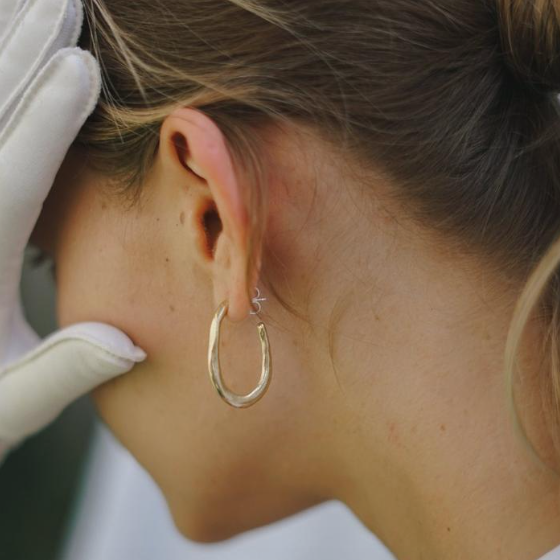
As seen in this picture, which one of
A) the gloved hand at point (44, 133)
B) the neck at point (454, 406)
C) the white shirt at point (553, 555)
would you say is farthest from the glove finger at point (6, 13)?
the white shirt at point (553, 555)

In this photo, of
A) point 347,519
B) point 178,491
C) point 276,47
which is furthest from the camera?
point 347,519

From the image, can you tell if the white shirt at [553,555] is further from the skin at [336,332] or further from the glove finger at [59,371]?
the glove finger at [59,371]

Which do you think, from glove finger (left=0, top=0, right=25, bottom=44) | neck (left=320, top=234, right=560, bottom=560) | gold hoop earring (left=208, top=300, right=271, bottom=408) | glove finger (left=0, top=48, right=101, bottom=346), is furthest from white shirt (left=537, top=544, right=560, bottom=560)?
glove finger (left=0, top=0, right=25, bottom=44)

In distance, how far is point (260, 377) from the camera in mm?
778

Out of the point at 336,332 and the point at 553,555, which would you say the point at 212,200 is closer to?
the point at 336,332

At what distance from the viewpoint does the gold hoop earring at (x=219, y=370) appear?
28.5 inches

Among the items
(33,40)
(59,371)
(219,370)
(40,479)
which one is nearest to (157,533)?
(40,479)

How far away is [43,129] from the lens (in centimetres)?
76

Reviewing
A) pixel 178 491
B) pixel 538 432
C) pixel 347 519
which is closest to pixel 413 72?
pixel 538 432

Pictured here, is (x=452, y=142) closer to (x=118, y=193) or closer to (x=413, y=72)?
(x=413, y=72)

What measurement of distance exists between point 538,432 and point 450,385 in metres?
0.08

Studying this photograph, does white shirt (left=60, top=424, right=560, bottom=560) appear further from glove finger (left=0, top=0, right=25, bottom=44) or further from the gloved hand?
glove finger (left=0, top=0, right=25, bottom=44)

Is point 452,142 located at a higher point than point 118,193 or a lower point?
higher

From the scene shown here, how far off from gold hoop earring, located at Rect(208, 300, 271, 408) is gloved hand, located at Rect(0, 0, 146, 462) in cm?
12
